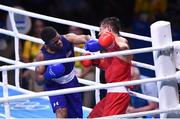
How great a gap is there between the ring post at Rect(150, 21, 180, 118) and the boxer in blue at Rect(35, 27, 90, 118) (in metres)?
0.99

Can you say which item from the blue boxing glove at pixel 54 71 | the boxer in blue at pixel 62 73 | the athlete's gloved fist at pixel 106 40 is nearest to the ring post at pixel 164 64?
the athlete's gloved fist at pixel 106 40

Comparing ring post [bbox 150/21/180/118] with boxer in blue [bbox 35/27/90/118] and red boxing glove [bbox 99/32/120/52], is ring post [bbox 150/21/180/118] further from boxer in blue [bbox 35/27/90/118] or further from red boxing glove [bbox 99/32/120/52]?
boxer in blue [bbox 35/27/90/118]

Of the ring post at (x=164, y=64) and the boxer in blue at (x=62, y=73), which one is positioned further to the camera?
the boxer in blue at (x=62, y=73)

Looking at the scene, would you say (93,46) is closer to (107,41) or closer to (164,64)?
(107,41)

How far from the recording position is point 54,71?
17.1ft

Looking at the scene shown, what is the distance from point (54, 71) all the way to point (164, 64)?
1.01 meters

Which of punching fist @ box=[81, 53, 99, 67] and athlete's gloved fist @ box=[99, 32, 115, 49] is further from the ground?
athlete's gloved fist @ box=[99, 32, 115, 49]

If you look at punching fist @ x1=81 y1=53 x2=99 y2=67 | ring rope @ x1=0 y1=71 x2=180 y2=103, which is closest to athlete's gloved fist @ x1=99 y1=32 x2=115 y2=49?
punching fist @ x1=81 y1=53 x2=99 y2=67

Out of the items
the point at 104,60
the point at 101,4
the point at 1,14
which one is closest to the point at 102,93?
the point at 104,60

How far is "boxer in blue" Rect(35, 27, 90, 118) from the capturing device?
539cm

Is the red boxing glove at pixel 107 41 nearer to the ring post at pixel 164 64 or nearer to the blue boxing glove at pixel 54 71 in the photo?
the blue boxing glove at pixel 54 71

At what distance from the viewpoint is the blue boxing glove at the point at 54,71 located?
5.15 meters

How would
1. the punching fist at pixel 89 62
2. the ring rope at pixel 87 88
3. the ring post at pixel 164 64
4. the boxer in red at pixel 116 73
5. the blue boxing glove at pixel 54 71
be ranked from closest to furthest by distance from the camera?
the ring rope at pixel 87 88
the ring post at pixel 164 64
the blue boxing glove at pixel 54 71
the boxer in red at pixel 116 73
the punching fist at pixel 89 62

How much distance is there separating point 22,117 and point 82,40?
1407mm
